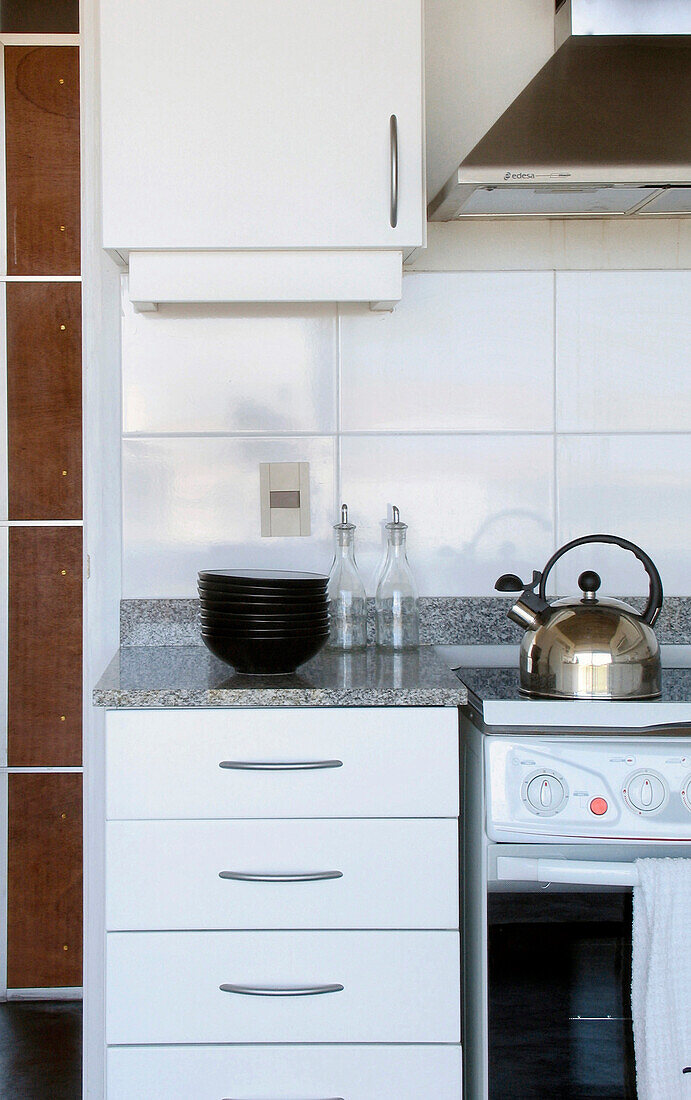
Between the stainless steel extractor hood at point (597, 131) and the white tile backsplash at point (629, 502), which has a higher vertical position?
the stainless steel extractor hood at point (597, 131)

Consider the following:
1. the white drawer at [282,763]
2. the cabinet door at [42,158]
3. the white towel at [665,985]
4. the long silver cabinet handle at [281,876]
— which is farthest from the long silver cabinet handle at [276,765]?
the cabinet door at [42,158]

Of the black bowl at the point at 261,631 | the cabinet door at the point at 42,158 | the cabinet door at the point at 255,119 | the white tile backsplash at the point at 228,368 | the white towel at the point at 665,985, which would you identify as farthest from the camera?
the cabinet door at the point at 42,158

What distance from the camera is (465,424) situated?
2.10 meters

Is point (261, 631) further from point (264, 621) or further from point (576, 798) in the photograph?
point (576, 798)

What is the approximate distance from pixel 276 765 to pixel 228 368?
907 millimetres

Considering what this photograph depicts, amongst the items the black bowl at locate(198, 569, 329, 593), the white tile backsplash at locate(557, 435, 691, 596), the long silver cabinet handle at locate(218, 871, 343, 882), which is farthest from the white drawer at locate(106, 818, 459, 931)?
the white tile backsplash at locate(557, 435, 691, 596)

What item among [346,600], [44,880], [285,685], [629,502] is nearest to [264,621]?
[285,685]

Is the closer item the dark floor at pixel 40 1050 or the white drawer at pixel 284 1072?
the white drawer at pixel 284 1072

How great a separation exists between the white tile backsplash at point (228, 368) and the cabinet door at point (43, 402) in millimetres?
510

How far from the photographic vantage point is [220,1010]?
152cm

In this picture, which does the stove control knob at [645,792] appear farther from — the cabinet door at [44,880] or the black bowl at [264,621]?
the cabinet door at [44,880]

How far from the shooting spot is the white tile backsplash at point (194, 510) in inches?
81.6

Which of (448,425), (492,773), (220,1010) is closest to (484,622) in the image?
(448,425)

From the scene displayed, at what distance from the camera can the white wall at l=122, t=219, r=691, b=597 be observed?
208 centimetres
